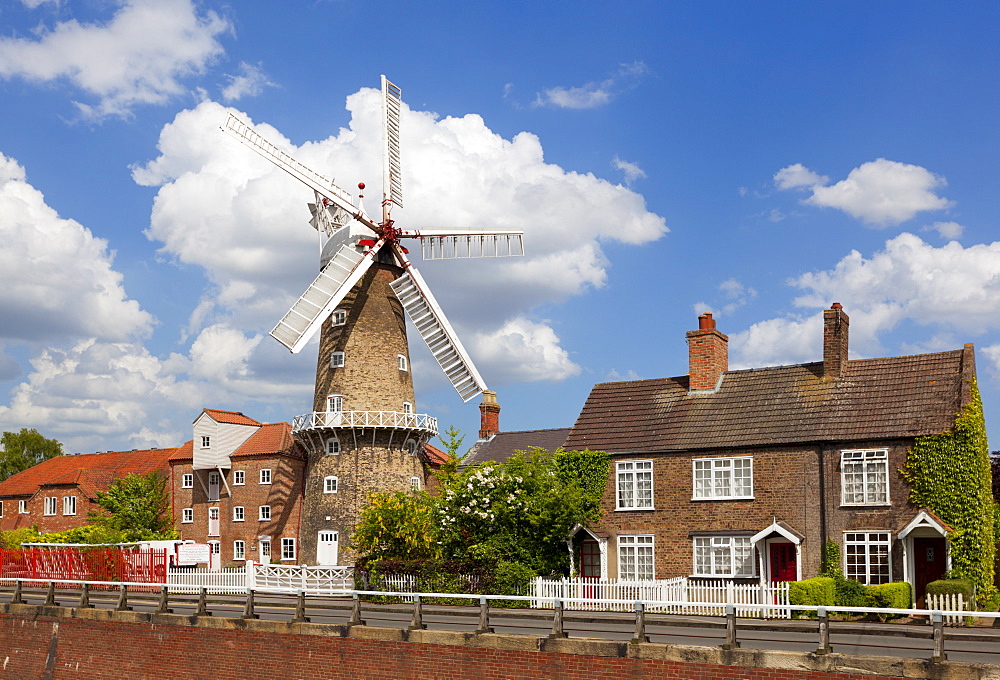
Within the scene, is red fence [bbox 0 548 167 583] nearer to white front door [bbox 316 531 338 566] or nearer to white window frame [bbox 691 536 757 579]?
white front door [bbox 316 531 338 566]

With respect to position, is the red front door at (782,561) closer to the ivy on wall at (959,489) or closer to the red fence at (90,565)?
the ivy on wall at (959,489)

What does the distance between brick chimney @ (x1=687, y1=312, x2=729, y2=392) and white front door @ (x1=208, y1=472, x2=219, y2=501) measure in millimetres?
29672

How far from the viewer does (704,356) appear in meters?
35.5

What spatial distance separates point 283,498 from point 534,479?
21302mm

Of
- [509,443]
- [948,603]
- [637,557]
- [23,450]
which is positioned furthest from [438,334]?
[23,450]

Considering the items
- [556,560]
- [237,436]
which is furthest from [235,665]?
[237,436]

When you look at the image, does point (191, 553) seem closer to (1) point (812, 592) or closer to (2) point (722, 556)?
(2) point (722, 556)

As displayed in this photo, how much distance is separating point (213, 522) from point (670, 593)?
31665mm

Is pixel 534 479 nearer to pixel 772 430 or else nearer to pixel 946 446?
pixel 772 430

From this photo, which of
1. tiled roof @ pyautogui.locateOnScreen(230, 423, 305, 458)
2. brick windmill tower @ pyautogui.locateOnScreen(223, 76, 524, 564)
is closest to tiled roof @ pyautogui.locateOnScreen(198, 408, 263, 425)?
tiled roof @ pyautogui.locateOnScreen(230, 423, 305, 458)

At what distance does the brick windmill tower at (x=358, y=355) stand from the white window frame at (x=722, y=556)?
16.9 m

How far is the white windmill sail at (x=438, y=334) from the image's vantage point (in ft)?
153

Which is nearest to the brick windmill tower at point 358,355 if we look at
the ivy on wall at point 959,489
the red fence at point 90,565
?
the red fence at point 90,565

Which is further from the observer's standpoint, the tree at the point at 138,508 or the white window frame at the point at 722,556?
the tree at the point at 138,508
